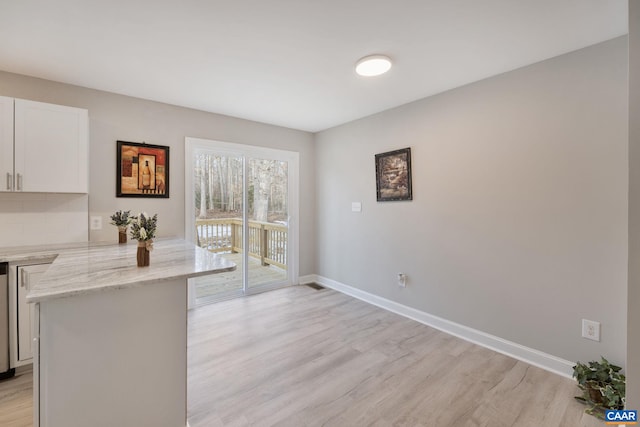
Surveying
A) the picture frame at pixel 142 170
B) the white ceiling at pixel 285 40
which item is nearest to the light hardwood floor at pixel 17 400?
the picture frame at pixel 142 170

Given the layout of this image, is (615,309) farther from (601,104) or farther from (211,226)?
(211,226)

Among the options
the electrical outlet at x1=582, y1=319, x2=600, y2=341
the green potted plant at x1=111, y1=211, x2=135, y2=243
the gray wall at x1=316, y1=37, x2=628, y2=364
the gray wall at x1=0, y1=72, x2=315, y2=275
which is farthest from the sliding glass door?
the electrical outlet at x1=582, y1=319, x2=600, y2=341

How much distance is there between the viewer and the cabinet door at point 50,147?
2.24 metres

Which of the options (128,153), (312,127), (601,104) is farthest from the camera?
(312,127)

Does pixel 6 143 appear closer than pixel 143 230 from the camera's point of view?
No

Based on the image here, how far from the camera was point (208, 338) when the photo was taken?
2619 millimetres

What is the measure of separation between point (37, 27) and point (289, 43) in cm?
166

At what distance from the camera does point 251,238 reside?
3977 mm

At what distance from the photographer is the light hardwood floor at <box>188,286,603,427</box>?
1.68 metres

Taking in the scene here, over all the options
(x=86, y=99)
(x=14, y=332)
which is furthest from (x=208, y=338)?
(x=86, y=99)

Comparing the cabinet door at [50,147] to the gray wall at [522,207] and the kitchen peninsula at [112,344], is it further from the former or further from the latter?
the gray wall at [522,207]

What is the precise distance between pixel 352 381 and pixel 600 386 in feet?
5.22

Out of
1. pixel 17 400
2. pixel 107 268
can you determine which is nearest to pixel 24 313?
pixel 17 400

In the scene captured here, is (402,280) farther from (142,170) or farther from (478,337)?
(142,170)
